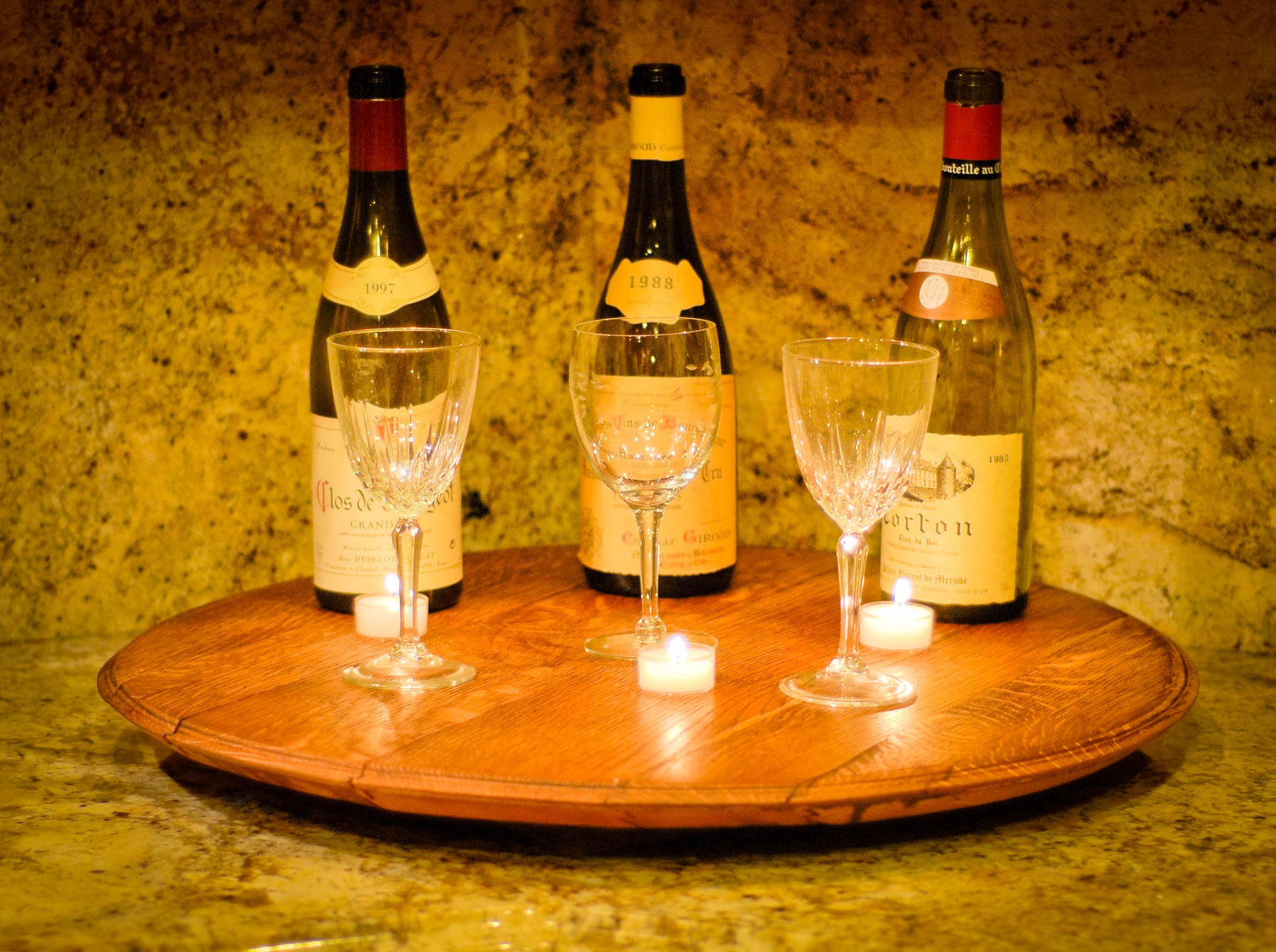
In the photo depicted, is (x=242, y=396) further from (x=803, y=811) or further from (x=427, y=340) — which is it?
(x=803, y=811)

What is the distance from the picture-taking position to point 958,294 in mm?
1193

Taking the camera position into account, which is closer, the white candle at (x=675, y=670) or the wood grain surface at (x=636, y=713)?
the wood grain surface at (x=636, y=713)

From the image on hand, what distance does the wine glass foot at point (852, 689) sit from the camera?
942 millimetres

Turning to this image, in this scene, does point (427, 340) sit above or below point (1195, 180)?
below

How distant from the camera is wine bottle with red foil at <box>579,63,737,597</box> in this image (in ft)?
3.87

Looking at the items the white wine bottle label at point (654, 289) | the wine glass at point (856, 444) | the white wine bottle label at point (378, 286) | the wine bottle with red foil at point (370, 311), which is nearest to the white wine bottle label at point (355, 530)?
the wine bottle with red foil at point (370, 311)

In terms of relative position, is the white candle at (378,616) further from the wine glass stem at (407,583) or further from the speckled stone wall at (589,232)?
the speckled stone wall at (589,232)

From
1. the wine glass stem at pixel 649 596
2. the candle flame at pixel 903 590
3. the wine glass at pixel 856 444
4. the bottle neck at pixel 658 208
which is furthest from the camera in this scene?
the bottle neck at pixel 658 208

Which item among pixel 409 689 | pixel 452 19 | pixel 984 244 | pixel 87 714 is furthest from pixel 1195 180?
pixel 87 714

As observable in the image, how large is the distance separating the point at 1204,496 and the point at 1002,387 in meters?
0.24

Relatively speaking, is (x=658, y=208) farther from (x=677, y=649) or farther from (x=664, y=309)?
(x=677, y=649)

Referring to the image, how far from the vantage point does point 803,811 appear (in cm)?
81

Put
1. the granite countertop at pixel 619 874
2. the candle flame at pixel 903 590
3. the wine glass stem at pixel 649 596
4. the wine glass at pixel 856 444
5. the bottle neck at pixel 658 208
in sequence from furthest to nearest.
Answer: the bottle neck at pixel 658 208 → the candle flame at pixel 903 590 → the wine glass stem at pixel 649 596 → the wine glass at pixel 856 444 → the granite countertop at pixel 619 874

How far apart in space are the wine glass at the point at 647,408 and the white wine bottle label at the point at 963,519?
20 cm
